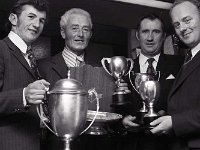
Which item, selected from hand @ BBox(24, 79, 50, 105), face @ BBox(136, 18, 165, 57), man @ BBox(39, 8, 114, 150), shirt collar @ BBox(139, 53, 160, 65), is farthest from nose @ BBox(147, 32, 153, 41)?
hand @ BBox(24, 79, 50, 105)

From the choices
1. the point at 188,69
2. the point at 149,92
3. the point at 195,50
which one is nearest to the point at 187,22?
the point at 195,50

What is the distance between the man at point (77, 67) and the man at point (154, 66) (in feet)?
0.62

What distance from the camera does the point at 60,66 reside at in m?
1.92

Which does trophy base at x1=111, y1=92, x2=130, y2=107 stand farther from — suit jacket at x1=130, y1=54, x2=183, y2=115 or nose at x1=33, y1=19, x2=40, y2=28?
nose at x1=33, y1=19, x2=40, y2=28

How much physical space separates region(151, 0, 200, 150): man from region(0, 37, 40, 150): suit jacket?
518 millimetres

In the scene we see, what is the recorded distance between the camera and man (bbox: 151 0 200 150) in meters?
1.41

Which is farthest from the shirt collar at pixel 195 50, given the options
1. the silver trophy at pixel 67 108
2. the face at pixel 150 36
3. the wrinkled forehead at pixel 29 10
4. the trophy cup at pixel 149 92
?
the wrinkled forehead at pixel 29 10

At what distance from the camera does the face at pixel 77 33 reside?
6.65 feet

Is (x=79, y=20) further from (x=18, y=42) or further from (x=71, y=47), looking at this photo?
(x=18, y=42)

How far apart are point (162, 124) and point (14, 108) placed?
602 mm

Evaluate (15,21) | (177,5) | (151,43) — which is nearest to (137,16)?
(151,43)

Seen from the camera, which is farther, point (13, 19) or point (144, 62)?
point (144, 62)

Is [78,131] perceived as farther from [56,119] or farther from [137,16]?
[137,16]

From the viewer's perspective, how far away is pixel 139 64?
2072 millimetres
